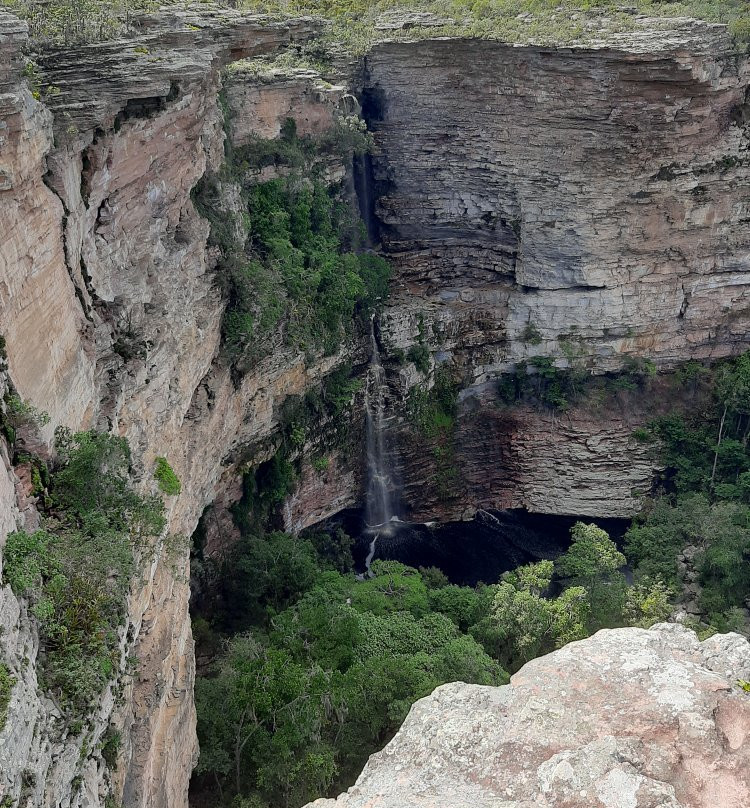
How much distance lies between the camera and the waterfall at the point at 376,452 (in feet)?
78.4

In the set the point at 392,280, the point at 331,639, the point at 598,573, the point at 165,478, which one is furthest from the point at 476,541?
the point at 165,478

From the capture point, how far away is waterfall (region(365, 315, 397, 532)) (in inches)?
941

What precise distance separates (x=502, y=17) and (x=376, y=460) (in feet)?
43.6

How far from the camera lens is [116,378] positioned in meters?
12.0

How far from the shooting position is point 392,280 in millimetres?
25453

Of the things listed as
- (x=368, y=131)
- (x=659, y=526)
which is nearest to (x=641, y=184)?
(x=368, y=131)

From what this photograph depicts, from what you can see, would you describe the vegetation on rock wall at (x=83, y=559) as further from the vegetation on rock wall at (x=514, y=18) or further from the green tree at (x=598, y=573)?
the vegetation on rock wall at (x=514, y=18)

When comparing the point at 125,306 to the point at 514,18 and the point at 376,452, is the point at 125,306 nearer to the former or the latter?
the point at 376,452

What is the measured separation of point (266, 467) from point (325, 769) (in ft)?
30.8

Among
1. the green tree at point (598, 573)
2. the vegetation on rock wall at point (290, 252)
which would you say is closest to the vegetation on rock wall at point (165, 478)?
the vegetation on rock wall at point (290, 252)

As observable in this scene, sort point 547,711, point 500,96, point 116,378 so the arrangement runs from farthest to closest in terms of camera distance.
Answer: point 500,96, point 116,378, point 547,711

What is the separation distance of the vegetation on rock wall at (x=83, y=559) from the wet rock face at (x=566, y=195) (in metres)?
14.2

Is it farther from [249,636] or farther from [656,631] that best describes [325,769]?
[656,631]

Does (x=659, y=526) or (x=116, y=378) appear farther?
(x=659, y=526)
